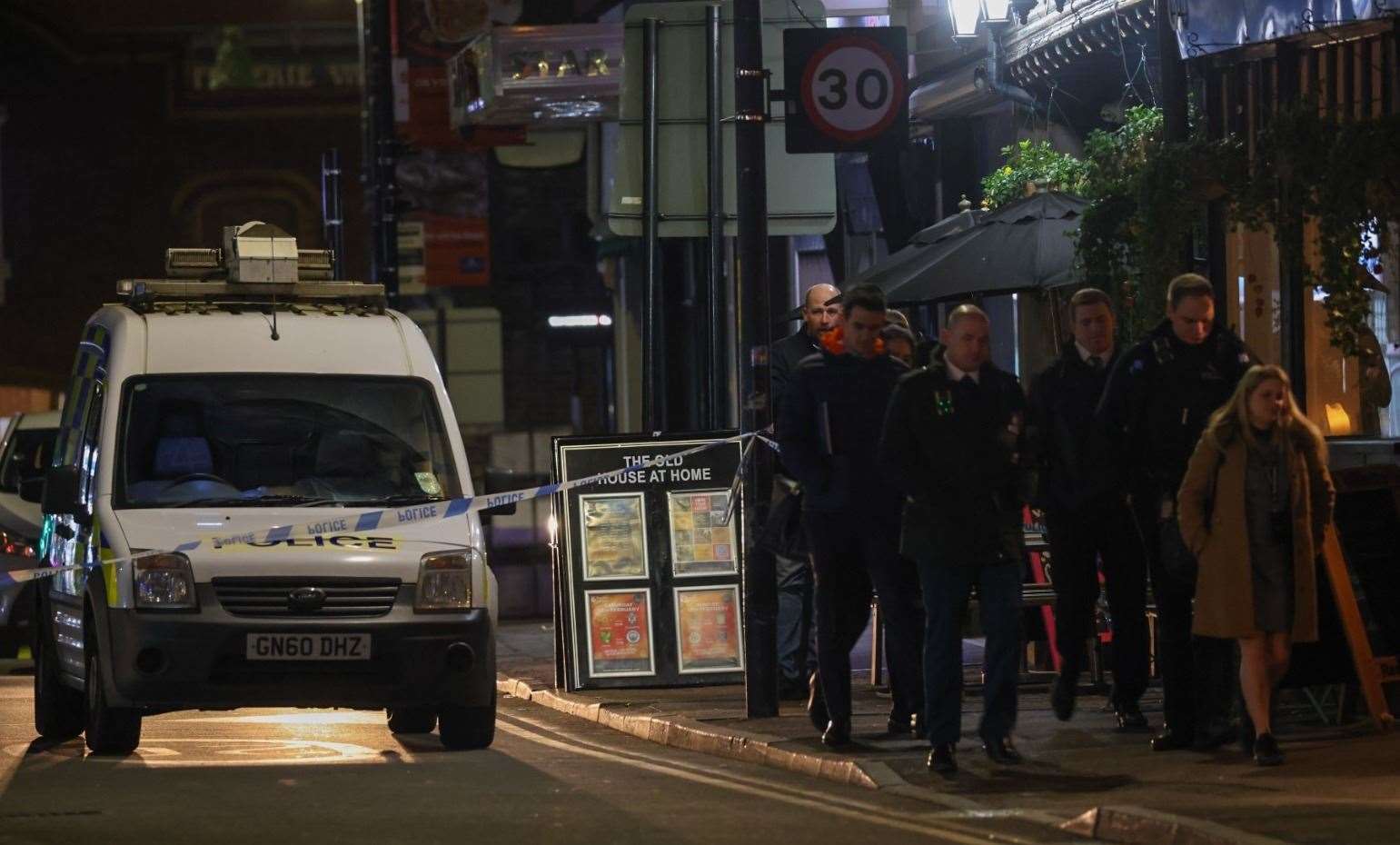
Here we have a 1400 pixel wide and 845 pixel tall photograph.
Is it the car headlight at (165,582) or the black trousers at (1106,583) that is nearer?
the black trousers at (1106,583)

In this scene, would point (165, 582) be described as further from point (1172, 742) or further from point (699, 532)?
point (1172, 742)

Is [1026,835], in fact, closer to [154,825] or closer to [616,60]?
[154,825]

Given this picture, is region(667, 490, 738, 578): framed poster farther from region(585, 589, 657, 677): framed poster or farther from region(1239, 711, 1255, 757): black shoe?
region(1239, 711, 1255, 757): black shoe

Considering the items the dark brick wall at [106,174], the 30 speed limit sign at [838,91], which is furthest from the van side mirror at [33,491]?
the dark brick wall at [106,174]

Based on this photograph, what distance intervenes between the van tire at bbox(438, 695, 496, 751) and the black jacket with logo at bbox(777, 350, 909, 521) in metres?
2.13

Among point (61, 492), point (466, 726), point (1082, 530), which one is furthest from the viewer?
point (466, 726)

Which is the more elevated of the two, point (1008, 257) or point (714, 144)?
point (714, 144)

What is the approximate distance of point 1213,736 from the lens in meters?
11.2

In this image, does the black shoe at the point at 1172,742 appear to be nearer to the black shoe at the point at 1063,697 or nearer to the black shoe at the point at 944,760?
the black shoe at the point at 1063,697

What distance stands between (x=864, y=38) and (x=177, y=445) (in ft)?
13.4

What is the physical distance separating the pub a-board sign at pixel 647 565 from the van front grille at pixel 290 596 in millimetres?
2936

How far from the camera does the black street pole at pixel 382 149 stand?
2650 centimetres

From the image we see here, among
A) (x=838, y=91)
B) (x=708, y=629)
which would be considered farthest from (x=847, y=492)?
(x=708, y=629)

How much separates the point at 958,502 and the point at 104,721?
13.7 feet
